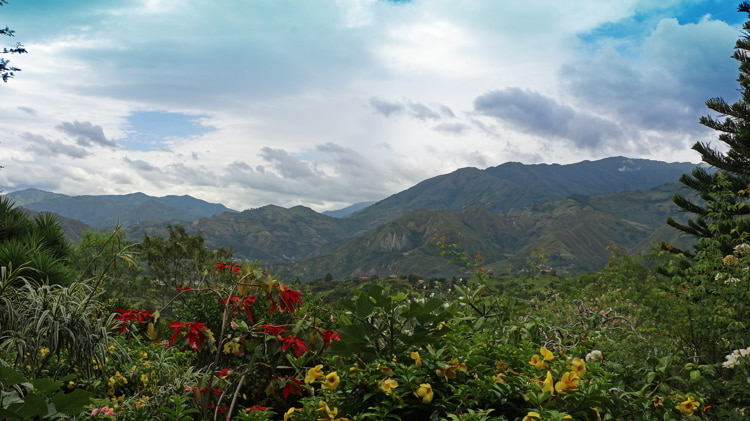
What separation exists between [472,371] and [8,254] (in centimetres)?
589

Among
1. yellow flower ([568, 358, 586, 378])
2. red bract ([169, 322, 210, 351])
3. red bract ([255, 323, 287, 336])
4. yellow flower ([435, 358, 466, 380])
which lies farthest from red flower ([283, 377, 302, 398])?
yellow flower ([568, 358, 586, 378])

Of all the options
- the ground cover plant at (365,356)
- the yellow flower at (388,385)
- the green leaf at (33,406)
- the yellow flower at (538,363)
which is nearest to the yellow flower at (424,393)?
the ground cover plant at (365,356)

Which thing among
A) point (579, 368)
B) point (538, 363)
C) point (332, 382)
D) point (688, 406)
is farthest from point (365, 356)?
point (688, 406)

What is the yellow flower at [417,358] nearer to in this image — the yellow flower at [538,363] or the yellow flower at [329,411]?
the yellow flower at [329,411]

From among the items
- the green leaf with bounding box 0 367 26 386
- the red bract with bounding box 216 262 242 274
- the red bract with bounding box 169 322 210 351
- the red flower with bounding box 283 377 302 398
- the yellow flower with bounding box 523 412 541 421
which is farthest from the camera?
the red bract with bounding box 216 262 242 274

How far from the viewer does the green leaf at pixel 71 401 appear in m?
1.57

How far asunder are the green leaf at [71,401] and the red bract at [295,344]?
1.77 m

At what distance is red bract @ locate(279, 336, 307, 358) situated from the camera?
3.29 meters

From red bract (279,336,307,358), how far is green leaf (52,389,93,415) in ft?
5.82

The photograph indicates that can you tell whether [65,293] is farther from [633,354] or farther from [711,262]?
[711,262]

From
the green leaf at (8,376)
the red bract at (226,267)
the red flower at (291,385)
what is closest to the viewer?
the green leaf at (8,376)

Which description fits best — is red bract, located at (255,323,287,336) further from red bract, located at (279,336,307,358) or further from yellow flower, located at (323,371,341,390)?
yellow flower, located at (323,371,341,390)

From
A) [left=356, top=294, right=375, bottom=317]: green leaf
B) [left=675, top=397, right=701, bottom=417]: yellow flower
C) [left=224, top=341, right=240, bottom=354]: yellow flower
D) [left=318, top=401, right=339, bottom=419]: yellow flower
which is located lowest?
[left=224, top=341, right=240, bottom=354]: yellow flower

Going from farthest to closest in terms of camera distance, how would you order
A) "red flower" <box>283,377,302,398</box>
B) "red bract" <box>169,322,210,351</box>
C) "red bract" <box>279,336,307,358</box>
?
"red bract" <box>169,322,210,351</box> → "red flower" <box>283,377,302,398</box> → "red bract" <box>279,336,307,358</box>
